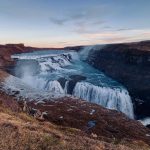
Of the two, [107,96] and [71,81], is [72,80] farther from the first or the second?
[107,96]

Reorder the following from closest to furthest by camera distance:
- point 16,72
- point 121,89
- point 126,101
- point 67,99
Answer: point 67,99, point 126,101, point 121,89, point 16,72

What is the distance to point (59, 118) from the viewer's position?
66938mm

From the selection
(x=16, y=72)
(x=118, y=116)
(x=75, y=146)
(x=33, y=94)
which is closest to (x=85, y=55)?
(x=16, y=72)

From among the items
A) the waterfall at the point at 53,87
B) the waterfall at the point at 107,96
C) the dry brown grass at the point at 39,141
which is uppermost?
the dry brown grass at the point at 39,141

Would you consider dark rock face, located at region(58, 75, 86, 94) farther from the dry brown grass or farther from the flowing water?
the dry brown grass

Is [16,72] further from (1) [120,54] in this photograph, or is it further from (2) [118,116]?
(2) [118,116]

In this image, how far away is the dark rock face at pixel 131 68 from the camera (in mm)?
107438

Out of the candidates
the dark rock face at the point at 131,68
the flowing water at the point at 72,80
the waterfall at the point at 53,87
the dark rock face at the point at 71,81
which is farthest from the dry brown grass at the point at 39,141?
the waterfall at the point at 53,87

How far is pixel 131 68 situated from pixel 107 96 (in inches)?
1235

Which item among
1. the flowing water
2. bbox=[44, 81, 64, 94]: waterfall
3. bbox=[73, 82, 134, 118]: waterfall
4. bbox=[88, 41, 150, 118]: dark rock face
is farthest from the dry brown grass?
bbox=[44, 81, 64, 94]: waterfall

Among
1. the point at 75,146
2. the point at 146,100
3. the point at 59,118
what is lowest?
the point at 146,100

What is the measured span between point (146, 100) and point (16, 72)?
5422cm

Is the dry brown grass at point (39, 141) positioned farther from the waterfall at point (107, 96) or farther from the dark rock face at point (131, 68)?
the dark rock face at point (131, 68)

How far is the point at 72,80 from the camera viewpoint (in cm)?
11569
